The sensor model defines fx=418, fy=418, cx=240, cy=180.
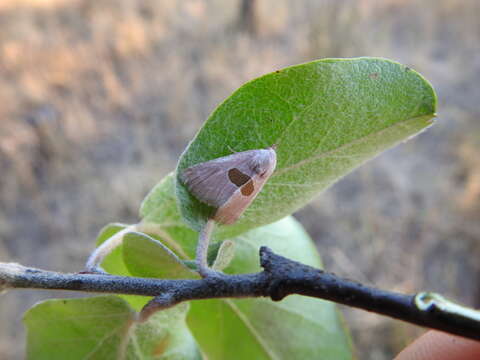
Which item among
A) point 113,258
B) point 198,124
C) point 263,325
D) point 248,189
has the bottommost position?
point 198,124

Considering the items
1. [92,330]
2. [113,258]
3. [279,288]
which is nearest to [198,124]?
[113,258]

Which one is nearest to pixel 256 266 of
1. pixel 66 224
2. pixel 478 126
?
pixel 66 224

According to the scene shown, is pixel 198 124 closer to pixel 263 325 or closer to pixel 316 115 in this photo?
pixel 263 325

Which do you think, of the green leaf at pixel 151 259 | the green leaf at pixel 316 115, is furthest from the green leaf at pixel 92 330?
the green leaf at pixel 316 115

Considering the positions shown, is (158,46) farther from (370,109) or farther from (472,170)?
(370,109)

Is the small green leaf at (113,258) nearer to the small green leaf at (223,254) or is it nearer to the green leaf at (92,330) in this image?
the green leaf at (92,330)

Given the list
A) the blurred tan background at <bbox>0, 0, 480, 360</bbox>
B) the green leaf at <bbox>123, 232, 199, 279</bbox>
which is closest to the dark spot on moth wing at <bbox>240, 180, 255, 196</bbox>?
the green leaf at <bbox>123, 232, 199, 279</bbox>
